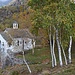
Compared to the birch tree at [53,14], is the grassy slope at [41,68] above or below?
below

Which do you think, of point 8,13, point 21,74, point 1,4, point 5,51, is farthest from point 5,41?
point 1,4

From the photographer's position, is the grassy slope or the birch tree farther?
the birch tree

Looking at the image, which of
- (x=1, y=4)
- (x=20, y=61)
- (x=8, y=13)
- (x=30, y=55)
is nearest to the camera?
(x=20, y=61)

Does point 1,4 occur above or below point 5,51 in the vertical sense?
above

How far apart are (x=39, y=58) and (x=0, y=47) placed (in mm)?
17902

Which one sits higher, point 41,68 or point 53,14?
point 53,14

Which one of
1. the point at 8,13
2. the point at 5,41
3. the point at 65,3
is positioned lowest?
the point at 5,41

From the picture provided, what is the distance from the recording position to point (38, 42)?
69500mm

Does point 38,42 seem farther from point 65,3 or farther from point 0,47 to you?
point 65,3

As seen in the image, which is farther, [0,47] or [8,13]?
[8,13]

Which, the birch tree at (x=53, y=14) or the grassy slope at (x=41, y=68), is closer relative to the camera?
the grassy slope at (x=41, y=68)

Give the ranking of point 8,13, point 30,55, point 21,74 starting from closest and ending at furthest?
point 21,74
point 30,55
point 8,13

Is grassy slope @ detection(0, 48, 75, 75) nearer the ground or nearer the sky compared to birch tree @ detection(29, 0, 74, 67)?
nearer the ground

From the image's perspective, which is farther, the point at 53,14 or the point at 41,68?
the point at 41,68
